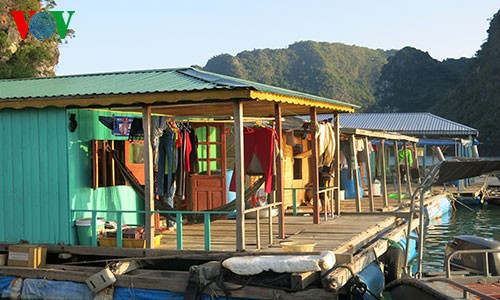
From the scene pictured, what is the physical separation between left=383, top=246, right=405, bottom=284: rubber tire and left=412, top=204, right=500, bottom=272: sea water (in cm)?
311

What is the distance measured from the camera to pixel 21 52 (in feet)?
110

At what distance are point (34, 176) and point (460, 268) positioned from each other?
654 cm

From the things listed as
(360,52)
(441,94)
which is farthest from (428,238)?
(360,52)

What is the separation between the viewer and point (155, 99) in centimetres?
873

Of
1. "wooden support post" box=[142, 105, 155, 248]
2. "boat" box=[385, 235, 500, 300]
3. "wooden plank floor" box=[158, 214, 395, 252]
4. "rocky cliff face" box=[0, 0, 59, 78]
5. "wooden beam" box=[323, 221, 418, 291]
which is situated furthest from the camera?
"rocky cliff face" box=[0, 0, 59, 78]

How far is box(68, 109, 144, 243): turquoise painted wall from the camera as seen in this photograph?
9.62 meters

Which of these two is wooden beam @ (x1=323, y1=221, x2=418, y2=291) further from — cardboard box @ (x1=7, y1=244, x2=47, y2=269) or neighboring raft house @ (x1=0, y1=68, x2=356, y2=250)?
cardboard box @ (x1=7, y1=244, x2=47, y2=269)

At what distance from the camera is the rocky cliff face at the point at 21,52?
3241 cm

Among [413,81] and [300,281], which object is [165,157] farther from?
[413,81]

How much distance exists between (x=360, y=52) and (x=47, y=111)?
12117cm

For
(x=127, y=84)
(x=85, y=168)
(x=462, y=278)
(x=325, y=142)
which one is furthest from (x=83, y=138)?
(x=462, y=278)

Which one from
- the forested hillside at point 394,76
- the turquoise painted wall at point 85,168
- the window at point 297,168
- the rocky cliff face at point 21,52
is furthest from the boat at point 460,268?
the forested hillside at point 394,76

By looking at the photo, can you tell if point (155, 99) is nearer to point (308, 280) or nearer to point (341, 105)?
point (308, 280)

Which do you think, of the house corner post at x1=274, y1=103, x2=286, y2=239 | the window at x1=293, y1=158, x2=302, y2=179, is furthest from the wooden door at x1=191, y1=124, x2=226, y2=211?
the window at x1=293, y1=158, x2=302, y2=179
